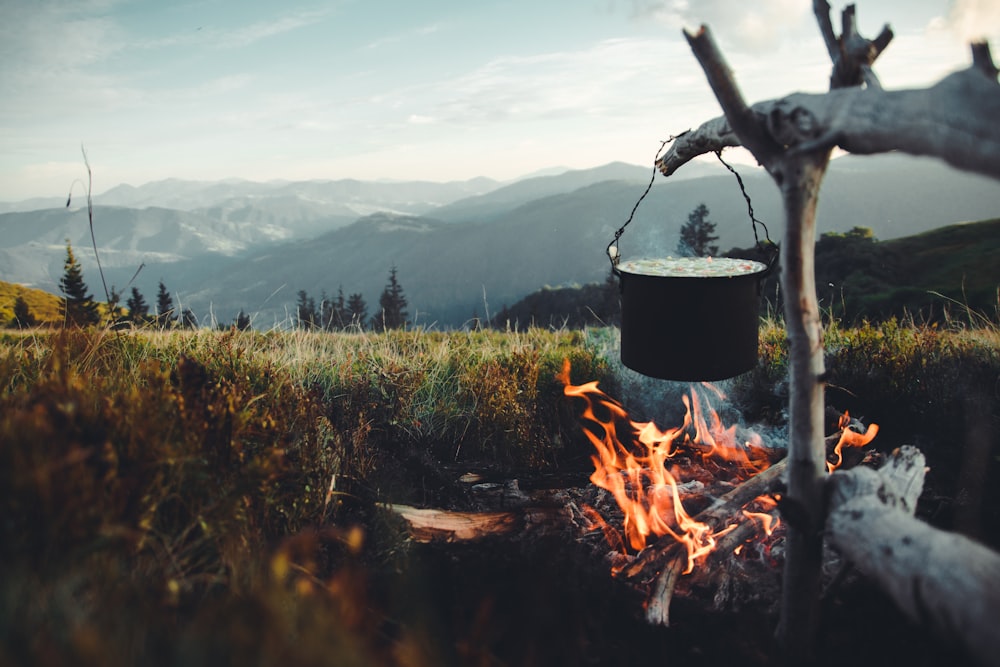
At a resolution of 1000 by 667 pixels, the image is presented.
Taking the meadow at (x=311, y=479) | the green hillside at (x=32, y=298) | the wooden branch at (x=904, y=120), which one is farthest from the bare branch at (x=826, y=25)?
the green hillside at (x=32, y=298)

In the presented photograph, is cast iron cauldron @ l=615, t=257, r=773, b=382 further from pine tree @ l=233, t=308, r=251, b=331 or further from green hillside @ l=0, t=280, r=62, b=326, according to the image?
green hillside @ l=0, t=280, r=62, b=326

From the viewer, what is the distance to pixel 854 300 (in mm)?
16688

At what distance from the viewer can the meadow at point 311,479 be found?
1.63 m

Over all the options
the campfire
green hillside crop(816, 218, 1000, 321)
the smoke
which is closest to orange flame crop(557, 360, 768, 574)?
the campfire

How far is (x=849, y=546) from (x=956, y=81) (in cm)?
164

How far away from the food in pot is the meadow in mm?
1749

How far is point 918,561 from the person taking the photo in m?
1.75

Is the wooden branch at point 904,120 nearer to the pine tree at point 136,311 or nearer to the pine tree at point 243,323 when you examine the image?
the pine tree at point 243,323

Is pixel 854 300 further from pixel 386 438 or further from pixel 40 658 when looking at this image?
pixel 40 658

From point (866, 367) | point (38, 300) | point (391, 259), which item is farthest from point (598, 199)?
point (866, 367)

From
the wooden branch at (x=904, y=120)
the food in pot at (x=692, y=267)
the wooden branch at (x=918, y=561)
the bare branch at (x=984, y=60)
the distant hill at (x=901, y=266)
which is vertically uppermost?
the bare branch at (x=984, y=60)

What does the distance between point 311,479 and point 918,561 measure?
9.95 feet

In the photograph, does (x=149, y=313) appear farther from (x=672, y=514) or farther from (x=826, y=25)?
(x=826, y=25)

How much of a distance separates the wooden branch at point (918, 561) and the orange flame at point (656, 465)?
1.18m
